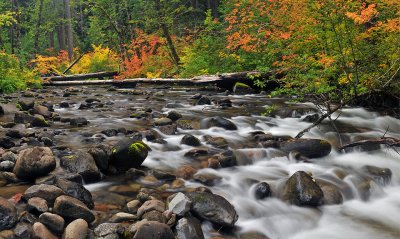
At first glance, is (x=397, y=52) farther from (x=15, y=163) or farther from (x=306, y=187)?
(x=15, y=163)

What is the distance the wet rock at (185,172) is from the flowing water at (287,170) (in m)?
0.18

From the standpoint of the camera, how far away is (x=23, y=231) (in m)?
3.49

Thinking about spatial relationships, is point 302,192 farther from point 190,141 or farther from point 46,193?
point 46,193

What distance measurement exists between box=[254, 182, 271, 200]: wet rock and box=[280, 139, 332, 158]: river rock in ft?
5.65

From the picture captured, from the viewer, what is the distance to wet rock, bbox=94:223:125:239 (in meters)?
3.56

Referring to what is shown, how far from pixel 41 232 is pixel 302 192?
3.16 meters

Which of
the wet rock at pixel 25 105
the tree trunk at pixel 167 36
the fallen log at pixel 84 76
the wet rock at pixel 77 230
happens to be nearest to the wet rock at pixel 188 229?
the wet rock at pixel 77 230

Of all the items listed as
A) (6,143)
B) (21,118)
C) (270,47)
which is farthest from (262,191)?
(270,47)

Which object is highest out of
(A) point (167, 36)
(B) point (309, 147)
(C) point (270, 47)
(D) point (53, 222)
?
(A) point (167, 36)

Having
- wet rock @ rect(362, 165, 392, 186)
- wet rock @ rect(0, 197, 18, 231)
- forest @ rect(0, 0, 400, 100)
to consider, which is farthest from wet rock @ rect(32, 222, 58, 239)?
forest @ rect(0, 0, 400, 100)

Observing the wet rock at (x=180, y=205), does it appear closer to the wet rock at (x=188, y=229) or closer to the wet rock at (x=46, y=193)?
the wet rock at (x=188, y=229)

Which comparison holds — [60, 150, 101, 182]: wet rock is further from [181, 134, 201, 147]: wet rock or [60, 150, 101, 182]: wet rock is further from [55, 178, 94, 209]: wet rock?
[181, 134, 201, 147]: wet rock

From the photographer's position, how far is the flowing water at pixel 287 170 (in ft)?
14.5

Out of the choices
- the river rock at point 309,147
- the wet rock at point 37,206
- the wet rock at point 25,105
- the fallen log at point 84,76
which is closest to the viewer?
the wet rock at point 37,206
